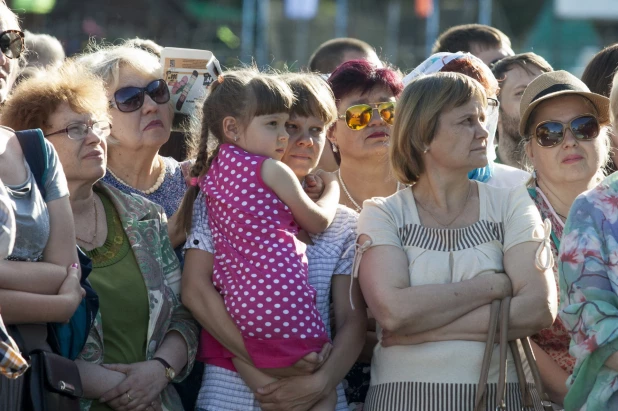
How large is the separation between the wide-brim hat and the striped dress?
517 mm

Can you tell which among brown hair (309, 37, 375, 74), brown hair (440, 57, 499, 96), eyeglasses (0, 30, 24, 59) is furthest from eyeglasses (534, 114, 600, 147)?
brown hair (309, 37, 375, 74)

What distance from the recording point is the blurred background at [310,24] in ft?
61.2

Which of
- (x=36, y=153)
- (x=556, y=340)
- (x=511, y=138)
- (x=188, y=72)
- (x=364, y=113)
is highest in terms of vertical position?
(x=188, y=72)

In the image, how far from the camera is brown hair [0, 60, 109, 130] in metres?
3.88

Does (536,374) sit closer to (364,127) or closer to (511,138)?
(364,127)

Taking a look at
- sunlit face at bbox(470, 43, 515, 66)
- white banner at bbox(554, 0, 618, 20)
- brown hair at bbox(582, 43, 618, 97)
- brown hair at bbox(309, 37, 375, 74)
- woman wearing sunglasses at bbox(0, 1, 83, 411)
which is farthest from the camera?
white banner at bbox(554, 0, 618, 20)

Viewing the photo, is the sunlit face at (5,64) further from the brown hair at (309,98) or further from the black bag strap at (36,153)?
the brown hair at (309,98)

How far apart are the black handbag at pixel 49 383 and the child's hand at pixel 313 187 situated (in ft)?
4.50

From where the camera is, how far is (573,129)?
424cm

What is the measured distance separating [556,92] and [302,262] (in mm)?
1399

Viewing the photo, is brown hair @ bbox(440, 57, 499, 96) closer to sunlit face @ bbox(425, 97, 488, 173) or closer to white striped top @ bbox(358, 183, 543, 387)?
sunlit face @ bbox(425, 97, 488, 173)

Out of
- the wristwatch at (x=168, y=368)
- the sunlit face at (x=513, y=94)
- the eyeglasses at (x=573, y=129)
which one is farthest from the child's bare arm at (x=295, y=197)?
the sunlit face at (x=513, y=94)

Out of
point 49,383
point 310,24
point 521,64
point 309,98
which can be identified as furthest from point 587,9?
point 49,383

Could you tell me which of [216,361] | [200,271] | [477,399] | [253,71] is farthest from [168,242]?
[477,399]
